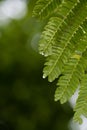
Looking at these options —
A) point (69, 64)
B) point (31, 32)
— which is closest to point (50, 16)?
point (69, 64)

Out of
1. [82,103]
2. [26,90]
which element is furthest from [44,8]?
[26,90]

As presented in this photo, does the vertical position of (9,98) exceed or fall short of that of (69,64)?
it falls short

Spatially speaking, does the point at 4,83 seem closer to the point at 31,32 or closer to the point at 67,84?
the point at 31,32

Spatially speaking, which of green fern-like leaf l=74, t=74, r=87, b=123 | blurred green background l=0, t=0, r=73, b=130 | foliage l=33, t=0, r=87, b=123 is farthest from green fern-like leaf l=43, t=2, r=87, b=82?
blurred green background l=0, t=0, r=73, b=130

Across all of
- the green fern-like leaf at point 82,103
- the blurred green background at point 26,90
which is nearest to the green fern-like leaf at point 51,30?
the green fern-like leaf at point 82,103

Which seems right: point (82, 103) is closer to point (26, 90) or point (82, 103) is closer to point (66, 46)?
point (66, 46)

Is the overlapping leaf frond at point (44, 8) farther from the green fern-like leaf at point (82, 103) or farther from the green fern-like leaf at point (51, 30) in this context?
the green fern-like leaf at point (82, 103)

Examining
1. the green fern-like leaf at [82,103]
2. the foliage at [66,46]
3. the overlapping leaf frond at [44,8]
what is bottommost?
the green fern-like leaf at [82,103]
